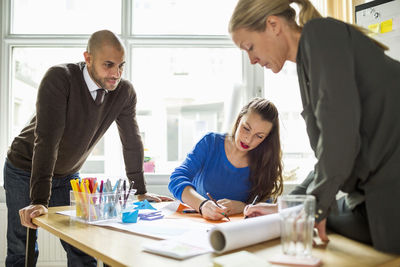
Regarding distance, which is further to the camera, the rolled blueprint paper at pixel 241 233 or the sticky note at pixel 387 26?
the sticky note at pixel 387 26

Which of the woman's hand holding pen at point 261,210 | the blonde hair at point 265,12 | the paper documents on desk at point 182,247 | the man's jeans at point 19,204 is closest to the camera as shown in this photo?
the paper documents on desk at point 182,247

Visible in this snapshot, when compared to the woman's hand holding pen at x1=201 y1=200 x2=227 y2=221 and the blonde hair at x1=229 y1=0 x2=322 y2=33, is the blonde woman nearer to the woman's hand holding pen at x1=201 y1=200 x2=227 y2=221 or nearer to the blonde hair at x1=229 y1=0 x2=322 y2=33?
the blonde hair at x1=229 y1=0 x2=322 y2=33

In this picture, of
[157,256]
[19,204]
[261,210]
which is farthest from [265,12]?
[19,204]

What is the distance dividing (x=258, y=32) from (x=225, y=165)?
0.86 metres

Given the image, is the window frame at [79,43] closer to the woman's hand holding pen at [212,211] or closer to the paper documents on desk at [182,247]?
the woman's hand holding pen at [212,211]

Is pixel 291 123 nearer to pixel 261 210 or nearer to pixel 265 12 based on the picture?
pixel 261 210

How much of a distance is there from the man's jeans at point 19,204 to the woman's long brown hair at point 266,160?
0.98 meters

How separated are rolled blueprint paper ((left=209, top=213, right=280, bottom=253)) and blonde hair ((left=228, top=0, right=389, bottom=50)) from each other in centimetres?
55

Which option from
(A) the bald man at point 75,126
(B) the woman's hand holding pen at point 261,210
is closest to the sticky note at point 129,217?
(B) the woman's hand holding pen at point 261,210

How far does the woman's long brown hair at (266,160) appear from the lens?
5.75ft

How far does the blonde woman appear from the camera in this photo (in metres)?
0.82

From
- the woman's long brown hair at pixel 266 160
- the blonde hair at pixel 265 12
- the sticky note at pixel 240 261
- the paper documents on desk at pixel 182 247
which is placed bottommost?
the paper documents on desk at pixel 182 247

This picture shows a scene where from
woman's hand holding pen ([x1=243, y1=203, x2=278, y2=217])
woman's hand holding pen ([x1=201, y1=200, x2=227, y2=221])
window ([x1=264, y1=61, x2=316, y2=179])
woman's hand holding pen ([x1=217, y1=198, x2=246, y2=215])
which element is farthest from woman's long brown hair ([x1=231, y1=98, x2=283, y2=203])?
window ([x1=264, y1=61, x2=316, y2=179])

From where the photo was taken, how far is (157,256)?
83 centimetres
